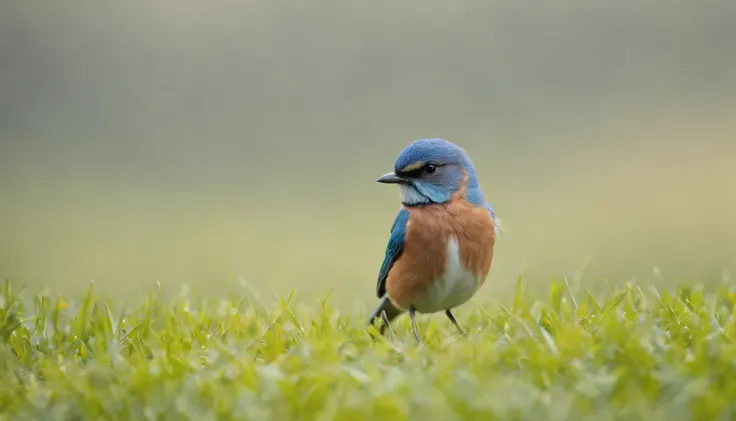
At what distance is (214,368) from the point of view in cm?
414

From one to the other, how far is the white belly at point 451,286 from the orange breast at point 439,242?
0.08 feet

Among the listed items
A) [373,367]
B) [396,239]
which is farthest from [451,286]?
[373,367]

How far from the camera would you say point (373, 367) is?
3957 mm

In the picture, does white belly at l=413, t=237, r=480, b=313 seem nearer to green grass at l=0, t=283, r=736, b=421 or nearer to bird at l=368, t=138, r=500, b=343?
bird at l=368, t=138, r=500, b=343

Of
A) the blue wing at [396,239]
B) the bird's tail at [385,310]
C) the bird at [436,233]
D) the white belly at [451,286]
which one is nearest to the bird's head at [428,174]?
the bird at [436,233]

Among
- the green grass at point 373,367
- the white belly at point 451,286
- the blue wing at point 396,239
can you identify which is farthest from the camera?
the blue wing at point 396,239

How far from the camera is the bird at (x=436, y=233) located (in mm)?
5176

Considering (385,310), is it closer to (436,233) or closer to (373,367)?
(436,233)

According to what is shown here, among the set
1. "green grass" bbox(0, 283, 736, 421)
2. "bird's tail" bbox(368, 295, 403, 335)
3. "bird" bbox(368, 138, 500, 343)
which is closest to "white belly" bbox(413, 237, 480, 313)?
"bird" bbox(368, 138, 500, 343)

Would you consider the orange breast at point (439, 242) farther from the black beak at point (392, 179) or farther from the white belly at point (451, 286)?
the black beak at point (392, 179)

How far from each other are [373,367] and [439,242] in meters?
1.37

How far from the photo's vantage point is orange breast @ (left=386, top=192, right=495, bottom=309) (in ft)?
17.0

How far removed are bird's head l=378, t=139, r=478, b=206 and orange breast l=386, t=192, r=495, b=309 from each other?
0.07m

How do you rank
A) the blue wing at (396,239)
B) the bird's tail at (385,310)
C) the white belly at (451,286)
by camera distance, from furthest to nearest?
1. the bird's tail at (385,310)
2. the blue wing at (396,239)
3. the white belly at (451,286)
